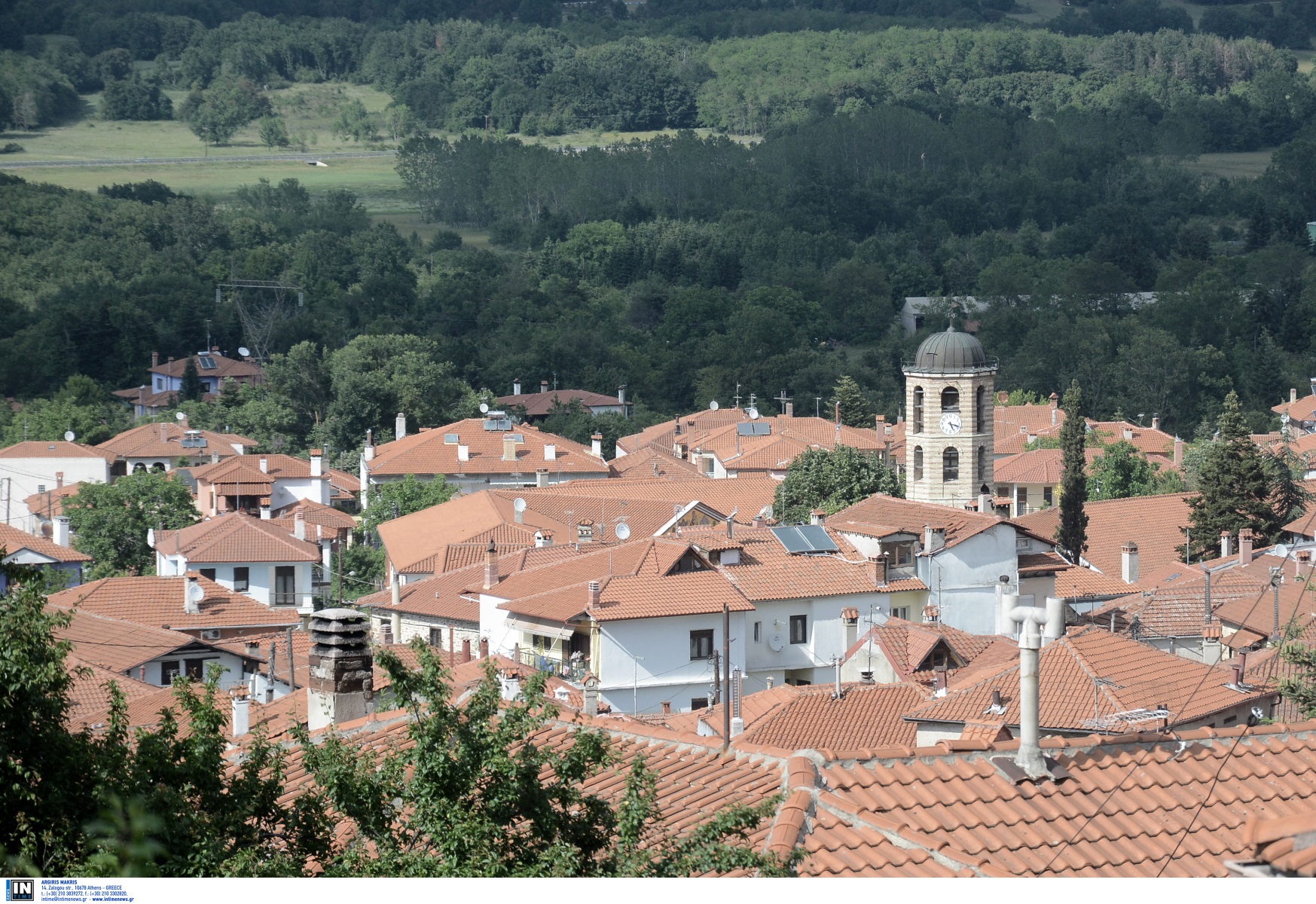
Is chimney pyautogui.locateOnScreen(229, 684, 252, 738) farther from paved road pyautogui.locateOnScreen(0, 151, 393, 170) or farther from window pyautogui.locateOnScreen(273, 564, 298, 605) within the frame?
paved road pyautogui.locateOnScreen(0, 151, 393, 170)

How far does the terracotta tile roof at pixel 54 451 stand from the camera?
54750 millimetres

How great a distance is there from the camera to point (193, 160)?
144 metres

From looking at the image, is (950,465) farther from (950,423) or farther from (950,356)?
(950,356)

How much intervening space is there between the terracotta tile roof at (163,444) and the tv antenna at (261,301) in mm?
25553

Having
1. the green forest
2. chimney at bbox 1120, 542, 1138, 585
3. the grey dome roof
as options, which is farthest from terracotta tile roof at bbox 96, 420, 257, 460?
chimney at bbox 1120, 542, 1138, 585

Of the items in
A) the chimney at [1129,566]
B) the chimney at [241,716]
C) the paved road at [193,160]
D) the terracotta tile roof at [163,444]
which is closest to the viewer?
the chimney at [241,716]

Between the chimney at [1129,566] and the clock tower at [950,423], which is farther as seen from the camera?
the clock tower at [950,423]

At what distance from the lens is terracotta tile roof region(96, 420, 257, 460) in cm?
5694

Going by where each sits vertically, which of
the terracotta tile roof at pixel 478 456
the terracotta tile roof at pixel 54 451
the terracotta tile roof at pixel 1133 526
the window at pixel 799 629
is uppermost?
the window at pixel 799 629

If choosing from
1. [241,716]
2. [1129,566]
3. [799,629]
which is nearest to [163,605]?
[799,629]

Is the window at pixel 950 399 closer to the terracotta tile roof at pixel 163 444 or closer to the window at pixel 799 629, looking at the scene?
the window at pixel 799 629

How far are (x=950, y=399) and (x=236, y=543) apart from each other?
13.3 metres

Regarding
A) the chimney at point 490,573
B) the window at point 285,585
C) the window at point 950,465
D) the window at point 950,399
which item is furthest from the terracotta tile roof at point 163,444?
the chimney at point 490,573

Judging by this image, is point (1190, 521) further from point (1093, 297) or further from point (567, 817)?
point (1093, 297)
